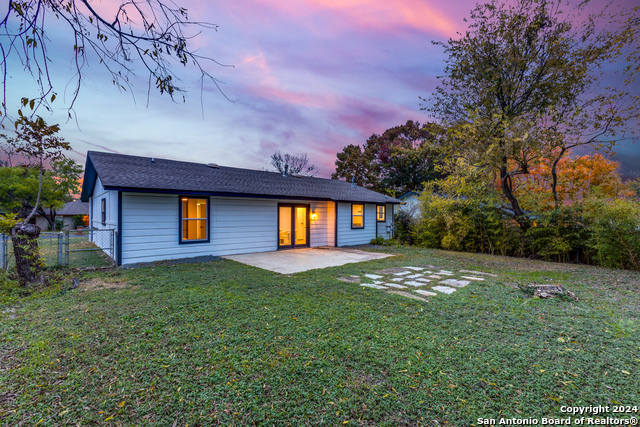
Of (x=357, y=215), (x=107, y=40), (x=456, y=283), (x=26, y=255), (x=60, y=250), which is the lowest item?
(x=456, y=283)

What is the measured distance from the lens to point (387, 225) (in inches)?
513

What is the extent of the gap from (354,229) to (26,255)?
945 cm

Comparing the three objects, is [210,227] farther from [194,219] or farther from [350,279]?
[350,279]

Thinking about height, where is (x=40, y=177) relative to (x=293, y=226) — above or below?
above

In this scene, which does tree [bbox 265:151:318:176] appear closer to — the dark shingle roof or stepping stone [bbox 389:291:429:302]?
the dark shingle roof

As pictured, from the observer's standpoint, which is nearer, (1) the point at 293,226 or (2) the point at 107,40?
(2) the point at 107,40

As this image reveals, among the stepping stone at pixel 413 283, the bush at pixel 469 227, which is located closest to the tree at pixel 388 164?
the bush at pixel 469 227

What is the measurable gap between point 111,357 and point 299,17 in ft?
13.4

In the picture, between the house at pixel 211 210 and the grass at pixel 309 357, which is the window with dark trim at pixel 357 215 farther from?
the grass at pixel 309 357

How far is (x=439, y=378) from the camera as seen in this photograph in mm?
2098

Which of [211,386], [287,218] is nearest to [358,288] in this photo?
[211,386]

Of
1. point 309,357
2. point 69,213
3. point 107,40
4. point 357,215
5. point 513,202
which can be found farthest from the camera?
point 69,213

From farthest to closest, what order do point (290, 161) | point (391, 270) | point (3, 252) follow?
point (290, 161) < point (391, 270) < point (3, 252)

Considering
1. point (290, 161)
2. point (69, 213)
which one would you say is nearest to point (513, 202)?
point (290, 161)
